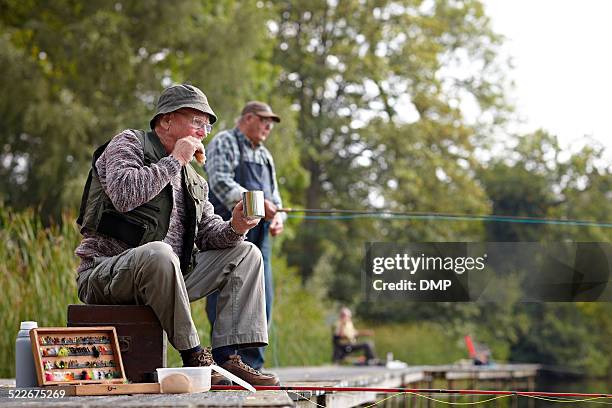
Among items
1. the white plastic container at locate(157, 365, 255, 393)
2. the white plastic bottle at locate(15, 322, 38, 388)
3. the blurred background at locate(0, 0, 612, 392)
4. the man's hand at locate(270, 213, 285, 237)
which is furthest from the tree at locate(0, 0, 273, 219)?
the white plastic container at locate(157, 365, 255, 393)

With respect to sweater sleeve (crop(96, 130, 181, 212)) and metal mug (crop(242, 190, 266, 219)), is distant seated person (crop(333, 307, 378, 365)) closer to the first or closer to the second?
metal mug (crop(242, 190, 266, 219))

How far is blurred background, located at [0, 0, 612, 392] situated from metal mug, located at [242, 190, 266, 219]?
13.0 meters

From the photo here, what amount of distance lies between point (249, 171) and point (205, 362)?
8.49ft

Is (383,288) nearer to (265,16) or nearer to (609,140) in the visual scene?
(265,16)

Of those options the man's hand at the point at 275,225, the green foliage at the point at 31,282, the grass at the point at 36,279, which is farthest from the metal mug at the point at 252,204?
the green foliage at the point at 31,282

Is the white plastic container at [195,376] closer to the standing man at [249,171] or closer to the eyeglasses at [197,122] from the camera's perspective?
the eyeglasses at [197,122]

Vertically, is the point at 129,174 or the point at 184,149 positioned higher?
the point at 184,149

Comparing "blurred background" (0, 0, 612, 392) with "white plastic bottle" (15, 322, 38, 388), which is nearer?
"white plastic bottle" (15, 322, 38, 388)

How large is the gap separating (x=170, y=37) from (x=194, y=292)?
1407 cm

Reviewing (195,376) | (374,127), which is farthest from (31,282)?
(374,127)

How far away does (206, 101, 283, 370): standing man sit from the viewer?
643cm

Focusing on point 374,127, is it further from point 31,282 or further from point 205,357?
point 205,357

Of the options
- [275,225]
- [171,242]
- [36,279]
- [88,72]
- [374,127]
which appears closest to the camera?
[171,242]

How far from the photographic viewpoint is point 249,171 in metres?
6.65
